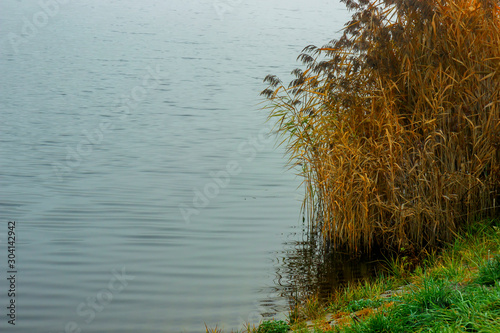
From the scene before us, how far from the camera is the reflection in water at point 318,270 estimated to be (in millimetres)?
6746

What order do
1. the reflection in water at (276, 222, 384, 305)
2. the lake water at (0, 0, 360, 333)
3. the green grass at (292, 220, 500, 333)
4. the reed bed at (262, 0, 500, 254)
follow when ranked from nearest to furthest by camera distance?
1. the green grass at (292, 220, 500, 333)
2. the lake water at (0, 0, 360, 333)
3. the reflection in water at (276, 222, 384, 305)
4. the reed bed at (262, 0, 500, 254)

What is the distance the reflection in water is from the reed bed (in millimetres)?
229

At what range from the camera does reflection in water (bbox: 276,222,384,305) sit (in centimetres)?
675

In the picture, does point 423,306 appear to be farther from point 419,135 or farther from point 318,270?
point 419,135

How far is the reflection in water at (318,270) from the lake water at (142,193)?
0.10 metres

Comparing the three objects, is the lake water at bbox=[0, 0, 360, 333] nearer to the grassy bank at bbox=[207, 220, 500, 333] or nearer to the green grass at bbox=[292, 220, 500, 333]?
the grassy bank at bbox=[207, 220, 500, 333]

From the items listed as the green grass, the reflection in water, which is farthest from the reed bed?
the green grass

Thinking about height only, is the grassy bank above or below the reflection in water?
below

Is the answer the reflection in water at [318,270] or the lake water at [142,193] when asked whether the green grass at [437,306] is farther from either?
the lake water at [142,193]

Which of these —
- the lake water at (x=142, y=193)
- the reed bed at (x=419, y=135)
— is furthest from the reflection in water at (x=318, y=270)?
the reed bed at (x=419, y=135)

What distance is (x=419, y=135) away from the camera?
7367mm

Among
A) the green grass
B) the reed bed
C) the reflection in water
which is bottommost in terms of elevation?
the green grass

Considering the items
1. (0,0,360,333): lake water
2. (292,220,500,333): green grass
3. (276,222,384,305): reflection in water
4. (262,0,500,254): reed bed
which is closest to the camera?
(292,220,500,333): green grass

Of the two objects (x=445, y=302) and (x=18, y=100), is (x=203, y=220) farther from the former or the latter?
(x=18, y=100)
